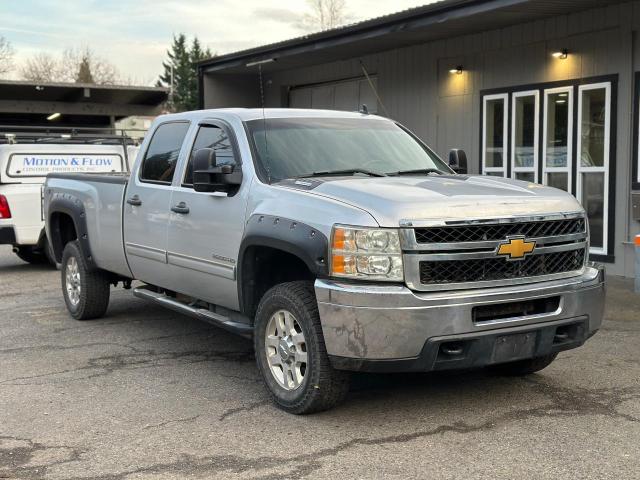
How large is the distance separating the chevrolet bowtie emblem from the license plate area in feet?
1.54

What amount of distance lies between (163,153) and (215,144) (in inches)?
34.6

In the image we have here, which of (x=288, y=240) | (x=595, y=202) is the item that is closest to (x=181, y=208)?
(x=288, y=240)

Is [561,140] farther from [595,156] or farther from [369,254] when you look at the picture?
[369,254]

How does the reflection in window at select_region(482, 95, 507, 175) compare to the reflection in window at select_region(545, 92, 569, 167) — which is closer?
the reflection in window at select_region(545, 92, 569, 167)

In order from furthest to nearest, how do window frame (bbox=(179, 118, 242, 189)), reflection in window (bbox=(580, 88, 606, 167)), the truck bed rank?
reflection in window (bbox=(580, 88, 606, 167)) < the truck bed < window frame (bbox=(179, 118, 242, 189))

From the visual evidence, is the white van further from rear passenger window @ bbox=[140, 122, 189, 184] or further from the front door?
the front door

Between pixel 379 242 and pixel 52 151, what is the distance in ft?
29.9

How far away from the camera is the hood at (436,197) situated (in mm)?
4543

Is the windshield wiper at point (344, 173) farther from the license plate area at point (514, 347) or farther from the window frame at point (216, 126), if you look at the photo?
the license plate area at point (514, 347)

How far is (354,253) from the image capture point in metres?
4.50

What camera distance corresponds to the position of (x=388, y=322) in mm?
4402

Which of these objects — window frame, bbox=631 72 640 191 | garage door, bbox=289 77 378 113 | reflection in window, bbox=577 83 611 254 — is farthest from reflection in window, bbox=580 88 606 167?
garage door, bbox=289 77 378 113

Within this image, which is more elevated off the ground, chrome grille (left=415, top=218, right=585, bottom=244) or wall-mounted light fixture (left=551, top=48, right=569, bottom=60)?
wall-mounted light fixture (left=551, top=48, right=569, bottom=60)

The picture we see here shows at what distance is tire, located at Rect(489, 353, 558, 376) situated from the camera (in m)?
5.64
